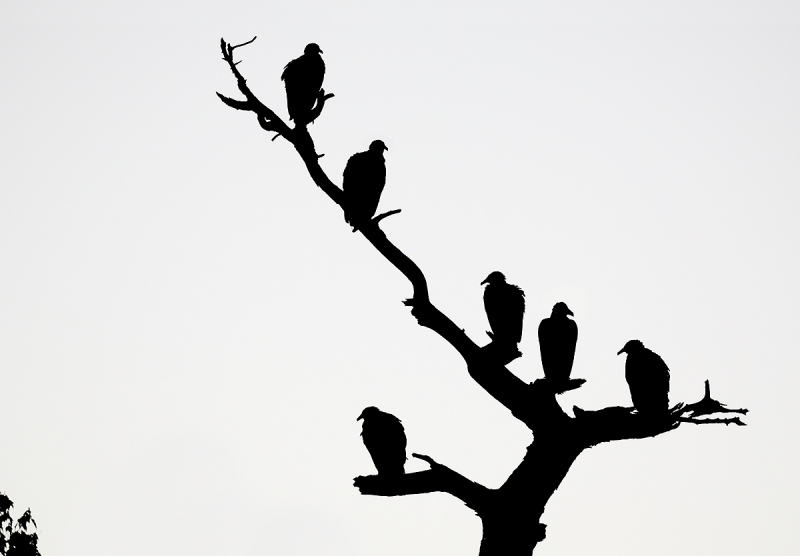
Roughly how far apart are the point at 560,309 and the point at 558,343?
1.19 feet

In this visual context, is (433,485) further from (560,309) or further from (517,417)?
(560,309)

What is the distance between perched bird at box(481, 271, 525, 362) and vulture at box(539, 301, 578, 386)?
0.91ft

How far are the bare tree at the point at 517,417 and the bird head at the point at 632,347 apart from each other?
6.42 ft

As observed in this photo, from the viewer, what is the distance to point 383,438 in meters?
9.75

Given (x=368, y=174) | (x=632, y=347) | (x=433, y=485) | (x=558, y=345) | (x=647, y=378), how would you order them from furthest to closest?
(x=368, y=174), (x=558, y=345), (x=632, y=347), (x=647, y=378), (x=433, y=485)

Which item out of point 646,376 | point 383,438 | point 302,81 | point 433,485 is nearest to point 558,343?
point 646,376

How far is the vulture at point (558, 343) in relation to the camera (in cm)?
987

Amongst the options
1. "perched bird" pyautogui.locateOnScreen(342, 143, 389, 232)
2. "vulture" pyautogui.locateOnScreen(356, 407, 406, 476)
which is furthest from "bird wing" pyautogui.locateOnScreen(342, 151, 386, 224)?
"vulture" pyautogui.locateOnScreen(356, 407, 406, 476)

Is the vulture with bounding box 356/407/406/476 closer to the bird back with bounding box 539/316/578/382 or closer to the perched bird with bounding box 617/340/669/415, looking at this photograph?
the bird back with bounding box 539/316/578/382

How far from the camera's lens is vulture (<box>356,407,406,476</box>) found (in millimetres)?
9367

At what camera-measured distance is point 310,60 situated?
9.92 meters

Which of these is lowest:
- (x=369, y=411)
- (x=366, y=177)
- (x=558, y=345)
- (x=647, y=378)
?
(x=369, y=411)

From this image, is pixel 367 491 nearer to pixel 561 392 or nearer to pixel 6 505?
pixel 561 392

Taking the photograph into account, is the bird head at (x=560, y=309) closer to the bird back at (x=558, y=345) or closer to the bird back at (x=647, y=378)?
the bird back at (x=558, y=345)
